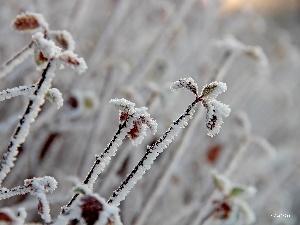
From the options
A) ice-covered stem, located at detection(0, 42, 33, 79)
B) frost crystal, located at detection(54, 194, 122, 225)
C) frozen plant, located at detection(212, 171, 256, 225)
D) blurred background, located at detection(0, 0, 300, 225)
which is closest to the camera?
frost crystal, located at detection(54, 194, 122, 225)

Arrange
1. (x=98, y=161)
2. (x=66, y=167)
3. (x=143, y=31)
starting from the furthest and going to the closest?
(x=143, y=31) → (x=66, y=167) → (x=98, y=161)

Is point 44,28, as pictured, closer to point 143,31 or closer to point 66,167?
point 66,167

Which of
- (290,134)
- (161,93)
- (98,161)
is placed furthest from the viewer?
(290,134)

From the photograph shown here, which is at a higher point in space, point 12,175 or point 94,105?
point 94,105

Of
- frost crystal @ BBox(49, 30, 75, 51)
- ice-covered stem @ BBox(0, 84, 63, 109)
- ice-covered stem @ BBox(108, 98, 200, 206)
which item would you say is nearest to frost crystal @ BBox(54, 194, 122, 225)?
ice-covered stem @ BBox(108, 98, 200, 206)

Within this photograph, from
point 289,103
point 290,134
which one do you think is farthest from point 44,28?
point 290,134

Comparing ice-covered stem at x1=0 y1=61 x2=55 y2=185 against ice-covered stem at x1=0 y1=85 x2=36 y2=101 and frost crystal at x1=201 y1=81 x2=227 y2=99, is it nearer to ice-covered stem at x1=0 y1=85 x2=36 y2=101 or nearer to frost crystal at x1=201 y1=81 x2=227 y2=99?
ice-covered stem at x1=0 y1=85 x2=36 y2=101

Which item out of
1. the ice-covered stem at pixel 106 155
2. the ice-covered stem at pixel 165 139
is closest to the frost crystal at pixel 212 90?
the ice-covered stem at pixel 165 139
